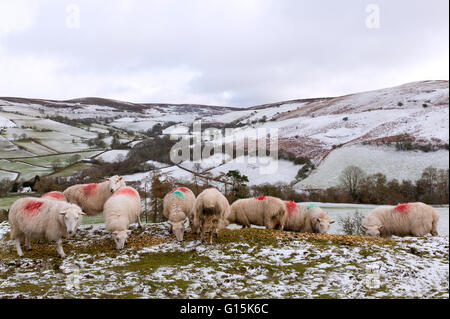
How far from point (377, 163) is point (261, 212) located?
185 ft

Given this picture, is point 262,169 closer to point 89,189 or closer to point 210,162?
point 210,162

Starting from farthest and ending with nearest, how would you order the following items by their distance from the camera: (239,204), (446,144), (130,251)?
(446,144) < (239,204) < (130,251)

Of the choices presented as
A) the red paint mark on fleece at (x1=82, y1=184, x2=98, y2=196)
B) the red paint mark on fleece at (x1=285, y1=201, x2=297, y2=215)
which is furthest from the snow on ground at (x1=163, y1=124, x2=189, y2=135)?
the red paint mark on fleece at (x1=285, y1=201, x2=297, y2=215)

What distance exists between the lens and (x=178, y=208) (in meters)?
11.4

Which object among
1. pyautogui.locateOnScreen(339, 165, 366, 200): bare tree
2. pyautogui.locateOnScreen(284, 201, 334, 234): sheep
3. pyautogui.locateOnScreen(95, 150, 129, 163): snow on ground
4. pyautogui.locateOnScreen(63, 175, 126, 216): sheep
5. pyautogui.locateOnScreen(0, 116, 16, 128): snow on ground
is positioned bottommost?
pyautogui.locateOnScreen(339, 165, 366, 200): bare tree

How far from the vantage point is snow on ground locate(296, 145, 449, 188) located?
5388 centimetres

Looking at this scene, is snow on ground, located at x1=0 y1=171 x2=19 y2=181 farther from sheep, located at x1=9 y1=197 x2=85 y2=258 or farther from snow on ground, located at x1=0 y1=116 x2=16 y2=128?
sheep, located at x1=9 y1=197 x2=85 y2=258

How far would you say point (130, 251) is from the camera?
369 inches

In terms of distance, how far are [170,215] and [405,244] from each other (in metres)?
8.85

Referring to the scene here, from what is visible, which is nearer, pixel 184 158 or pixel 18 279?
pixel 18 279

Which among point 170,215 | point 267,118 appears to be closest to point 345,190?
point 170,215

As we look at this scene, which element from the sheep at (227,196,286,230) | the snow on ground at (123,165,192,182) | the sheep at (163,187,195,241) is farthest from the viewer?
the snow on ground at (123,165,192,182)

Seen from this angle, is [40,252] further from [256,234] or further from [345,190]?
[345,190]

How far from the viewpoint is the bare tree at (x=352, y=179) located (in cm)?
4762
